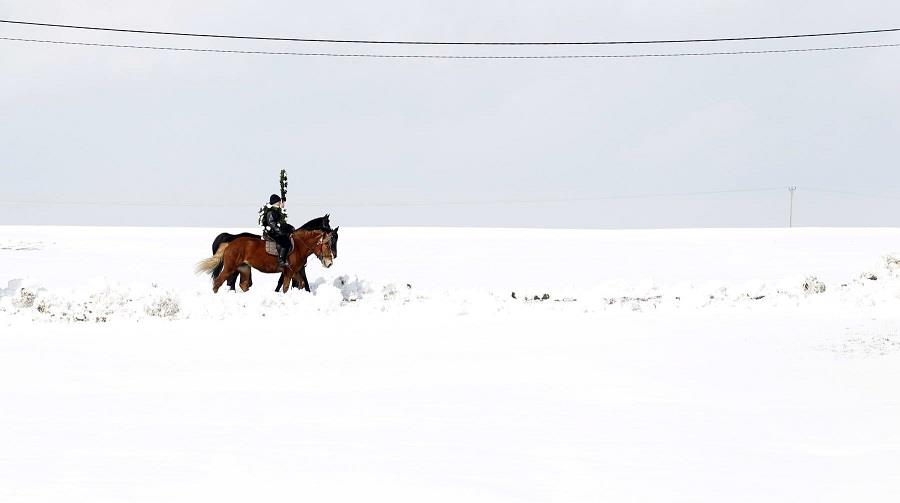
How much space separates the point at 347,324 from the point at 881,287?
13252 millimetres

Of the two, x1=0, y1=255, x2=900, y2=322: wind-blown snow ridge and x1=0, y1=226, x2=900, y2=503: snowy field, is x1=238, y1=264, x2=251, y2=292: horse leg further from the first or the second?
→ x1=0, y1=226, x2=900, y2=503: snowy field

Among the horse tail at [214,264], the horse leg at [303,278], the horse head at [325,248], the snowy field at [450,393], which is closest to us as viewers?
the snowy field at [450,393]

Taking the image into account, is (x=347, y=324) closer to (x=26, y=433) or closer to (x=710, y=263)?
(x=26, y=433)

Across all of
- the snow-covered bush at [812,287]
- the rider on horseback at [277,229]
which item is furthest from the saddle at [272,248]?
the snow-covered bush at [812,287]

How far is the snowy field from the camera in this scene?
6504 millimetres

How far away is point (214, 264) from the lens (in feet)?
68.4

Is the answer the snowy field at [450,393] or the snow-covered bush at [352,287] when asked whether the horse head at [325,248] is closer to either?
the snowy field at [450,393]

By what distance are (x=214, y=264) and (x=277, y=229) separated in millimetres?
1915

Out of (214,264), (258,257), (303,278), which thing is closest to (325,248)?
(303,278)

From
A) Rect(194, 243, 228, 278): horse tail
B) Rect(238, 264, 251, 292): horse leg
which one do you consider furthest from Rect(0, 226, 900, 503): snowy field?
Rect(238, 264, 251, 292): horse leg

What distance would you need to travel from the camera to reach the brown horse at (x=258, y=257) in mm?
20203

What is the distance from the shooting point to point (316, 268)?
99.9 ft

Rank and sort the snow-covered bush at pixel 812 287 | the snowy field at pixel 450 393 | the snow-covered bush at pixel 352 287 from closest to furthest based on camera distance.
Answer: the snowy field at pixel 450 393
the snow-covered bush at pixel 352 287
the snow-covered bush at pixel 812 287

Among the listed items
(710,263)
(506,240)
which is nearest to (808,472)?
(710,263)
